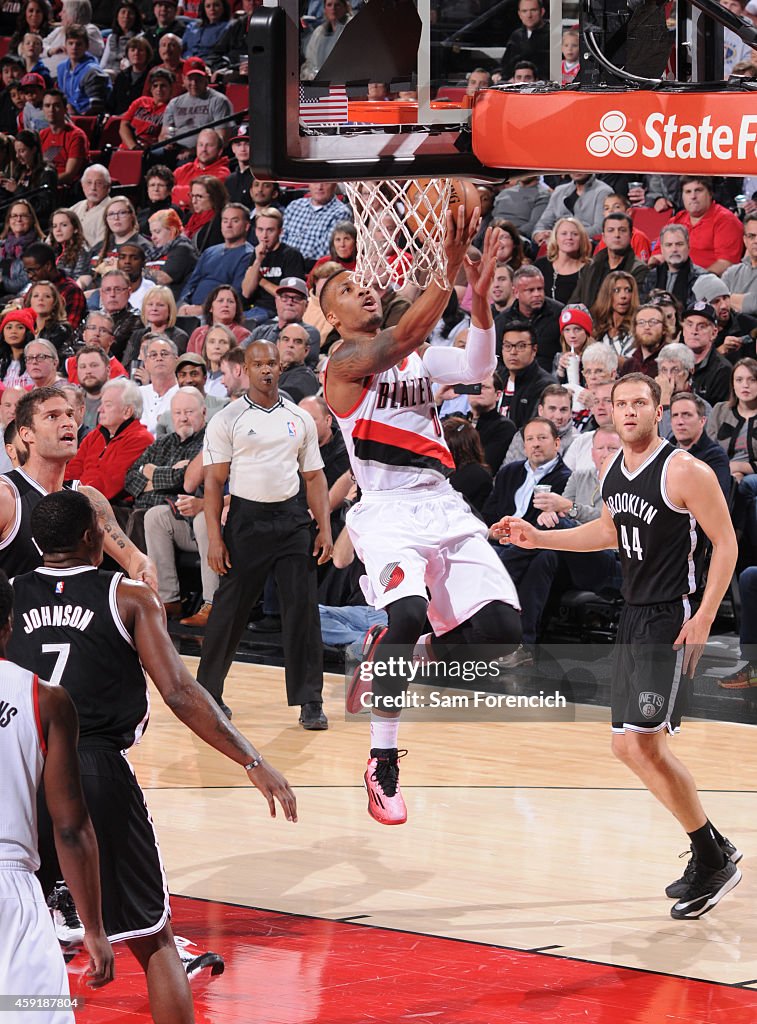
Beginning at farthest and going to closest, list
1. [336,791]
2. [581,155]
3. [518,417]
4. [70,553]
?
[518,417] → [336,791] → [581,155] → [70,553]

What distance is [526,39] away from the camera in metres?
7.82

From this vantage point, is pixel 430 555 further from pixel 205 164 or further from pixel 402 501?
pixel 205 164

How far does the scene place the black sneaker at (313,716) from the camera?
888cm

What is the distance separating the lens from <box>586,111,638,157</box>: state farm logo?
4828 millimetres

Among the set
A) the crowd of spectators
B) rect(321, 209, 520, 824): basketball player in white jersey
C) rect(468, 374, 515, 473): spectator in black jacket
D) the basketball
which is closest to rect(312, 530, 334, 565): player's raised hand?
the crowd of spectators

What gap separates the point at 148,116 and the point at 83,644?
13260mm

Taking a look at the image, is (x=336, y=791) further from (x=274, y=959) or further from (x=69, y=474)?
(x=69, y=474)

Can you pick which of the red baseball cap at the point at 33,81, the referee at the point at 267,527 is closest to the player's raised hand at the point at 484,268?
the referee at the point at 267,527

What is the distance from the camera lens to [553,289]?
11.0 meters

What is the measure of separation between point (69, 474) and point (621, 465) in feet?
18.4

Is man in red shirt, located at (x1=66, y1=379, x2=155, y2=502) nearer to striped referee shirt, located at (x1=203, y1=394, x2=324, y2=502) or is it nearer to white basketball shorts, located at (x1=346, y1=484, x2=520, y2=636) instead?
striped referee shirt, located at (x1=203, y1=394, x2=324, y2=502)

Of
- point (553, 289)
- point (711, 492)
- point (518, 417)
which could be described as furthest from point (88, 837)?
point (553, 289)

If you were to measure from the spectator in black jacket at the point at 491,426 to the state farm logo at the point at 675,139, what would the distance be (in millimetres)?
4981

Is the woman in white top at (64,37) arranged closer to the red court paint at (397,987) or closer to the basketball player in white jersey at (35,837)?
the red court paint at (397,987)
